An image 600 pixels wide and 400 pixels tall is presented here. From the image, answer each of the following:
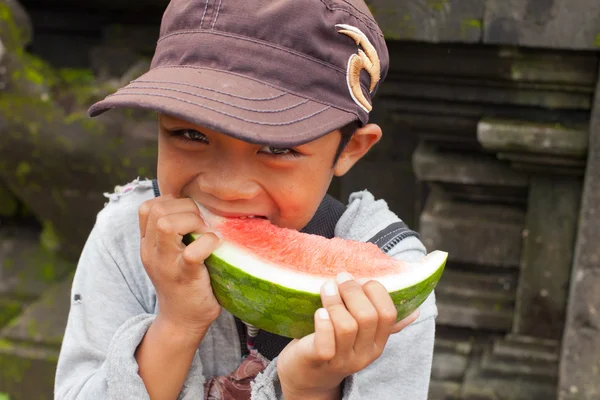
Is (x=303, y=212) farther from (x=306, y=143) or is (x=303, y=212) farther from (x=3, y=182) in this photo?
(x=3, y=182)

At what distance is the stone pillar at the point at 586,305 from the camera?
2922 mm

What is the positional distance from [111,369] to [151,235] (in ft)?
1.21

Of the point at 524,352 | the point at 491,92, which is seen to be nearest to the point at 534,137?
the point at 491,92

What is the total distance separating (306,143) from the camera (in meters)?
1.67

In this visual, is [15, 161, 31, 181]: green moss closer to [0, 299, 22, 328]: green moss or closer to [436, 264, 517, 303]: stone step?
[0, 299, 22, 328]: green moss

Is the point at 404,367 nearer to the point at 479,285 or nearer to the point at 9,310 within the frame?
the point at 479,285

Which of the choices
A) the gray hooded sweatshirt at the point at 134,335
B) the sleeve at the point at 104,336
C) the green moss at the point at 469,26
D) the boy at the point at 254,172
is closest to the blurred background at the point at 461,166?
the green moss at the point at 469,26

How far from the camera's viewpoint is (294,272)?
1.74 metres

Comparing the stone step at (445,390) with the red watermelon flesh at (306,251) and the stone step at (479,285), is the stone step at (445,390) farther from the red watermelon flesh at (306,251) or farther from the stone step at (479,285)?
the red watermelon flesh at (306,251)

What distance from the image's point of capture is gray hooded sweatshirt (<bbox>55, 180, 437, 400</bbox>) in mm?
1825

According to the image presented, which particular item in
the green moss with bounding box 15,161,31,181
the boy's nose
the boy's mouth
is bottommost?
the boy's mouth

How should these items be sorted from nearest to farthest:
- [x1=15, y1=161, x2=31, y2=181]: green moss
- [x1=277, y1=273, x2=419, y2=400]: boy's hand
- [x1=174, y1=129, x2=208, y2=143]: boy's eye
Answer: [x1=277, y1=273, x2=419, y2=400]: boy's hand < [x1=174, y1=129, x2=208, y2=143]: boy's eye < [x1=15, y1=161, x2=31, y2=181]: green moss

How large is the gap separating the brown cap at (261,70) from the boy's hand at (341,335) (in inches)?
13.8

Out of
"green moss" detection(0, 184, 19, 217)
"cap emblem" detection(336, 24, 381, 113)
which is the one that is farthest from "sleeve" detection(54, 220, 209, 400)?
"green moss" detection(0, 184, 19, 217)
